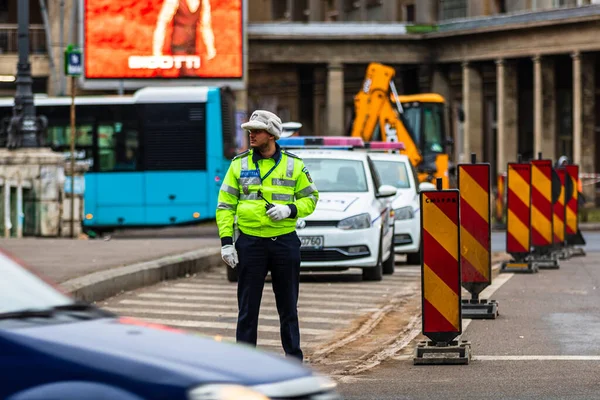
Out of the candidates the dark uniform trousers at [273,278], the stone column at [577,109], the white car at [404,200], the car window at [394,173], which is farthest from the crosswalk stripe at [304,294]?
the stone column at [577,109]

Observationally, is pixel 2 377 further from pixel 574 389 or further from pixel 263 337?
pixel 263 337

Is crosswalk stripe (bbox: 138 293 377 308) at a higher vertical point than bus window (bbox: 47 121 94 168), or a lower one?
lower

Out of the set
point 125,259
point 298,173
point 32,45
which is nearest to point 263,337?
point 298,173

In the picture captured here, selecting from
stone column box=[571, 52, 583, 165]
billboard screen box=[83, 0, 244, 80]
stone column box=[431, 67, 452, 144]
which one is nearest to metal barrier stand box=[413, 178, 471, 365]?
billboard screen box=[83, 0, 244, 80]

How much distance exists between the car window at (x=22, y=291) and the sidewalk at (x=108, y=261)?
311 inches

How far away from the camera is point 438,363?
36.9 feet

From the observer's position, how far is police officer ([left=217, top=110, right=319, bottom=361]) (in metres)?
10.0

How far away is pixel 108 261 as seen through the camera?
19703mm

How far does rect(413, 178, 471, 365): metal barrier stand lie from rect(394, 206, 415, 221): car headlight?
452 inches

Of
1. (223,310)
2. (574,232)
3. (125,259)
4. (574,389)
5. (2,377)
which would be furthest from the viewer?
(574,232)

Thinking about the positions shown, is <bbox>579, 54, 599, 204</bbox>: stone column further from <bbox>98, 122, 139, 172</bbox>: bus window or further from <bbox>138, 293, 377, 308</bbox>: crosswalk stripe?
<bbox>138, 293, 377, 308</bbox>: crosswalk stripe

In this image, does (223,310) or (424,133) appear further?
(424,133)

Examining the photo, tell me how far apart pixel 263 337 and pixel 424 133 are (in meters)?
31.6

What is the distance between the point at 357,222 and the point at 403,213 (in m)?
4.07
